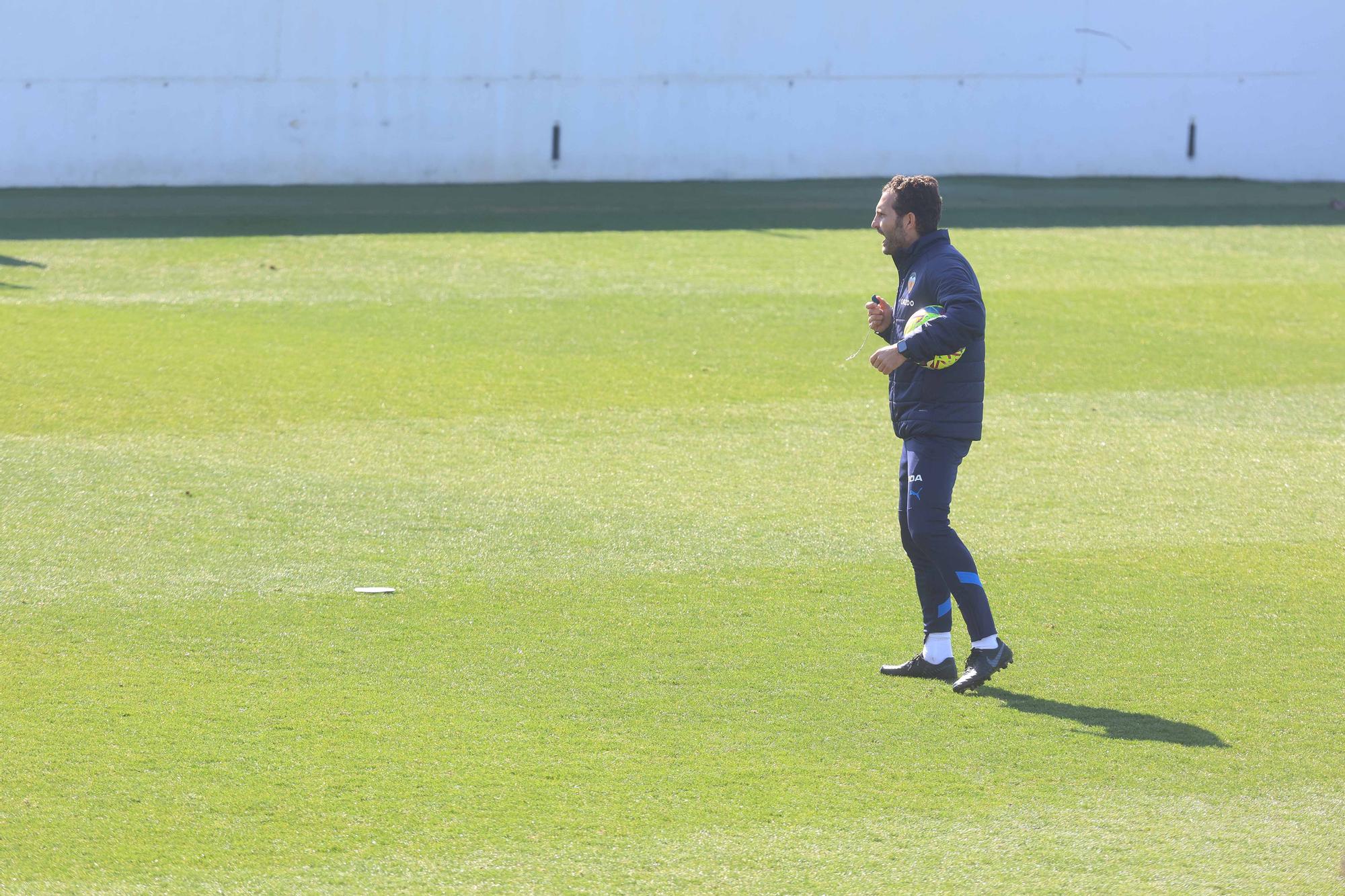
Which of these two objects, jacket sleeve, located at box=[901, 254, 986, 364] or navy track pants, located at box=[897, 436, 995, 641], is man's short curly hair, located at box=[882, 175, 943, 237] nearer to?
jacket sleeve, located at box=[901, 254, 986, 364]

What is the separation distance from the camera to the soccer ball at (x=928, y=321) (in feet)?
18.6

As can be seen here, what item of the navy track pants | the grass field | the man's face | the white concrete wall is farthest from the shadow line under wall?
the navy track pants

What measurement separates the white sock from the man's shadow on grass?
7.8 inches

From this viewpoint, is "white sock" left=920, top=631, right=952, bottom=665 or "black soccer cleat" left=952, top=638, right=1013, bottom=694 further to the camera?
"white sock" left=920, top=631, right=952, bottom=665

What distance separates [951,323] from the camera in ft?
18.4

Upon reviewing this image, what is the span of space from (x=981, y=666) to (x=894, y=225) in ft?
5.66

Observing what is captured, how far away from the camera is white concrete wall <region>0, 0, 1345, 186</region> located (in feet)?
74.2

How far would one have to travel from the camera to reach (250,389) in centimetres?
1106

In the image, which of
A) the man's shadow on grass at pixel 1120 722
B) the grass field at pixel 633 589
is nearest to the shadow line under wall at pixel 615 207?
the grass field at pixel 633 589

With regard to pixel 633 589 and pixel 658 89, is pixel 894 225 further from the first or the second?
pixel 658 89

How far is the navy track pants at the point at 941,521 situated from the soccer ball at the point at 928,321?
0.97ft

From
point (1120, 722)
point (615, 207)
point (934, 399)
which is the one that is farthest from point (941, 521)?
point (615, 207)

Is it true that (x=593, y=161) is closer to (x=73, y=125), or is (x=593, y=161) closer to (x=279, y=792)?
(x=73, y=125)

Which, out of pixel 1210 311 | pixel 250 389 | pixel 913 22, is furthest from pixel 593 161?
pixel 250 389
